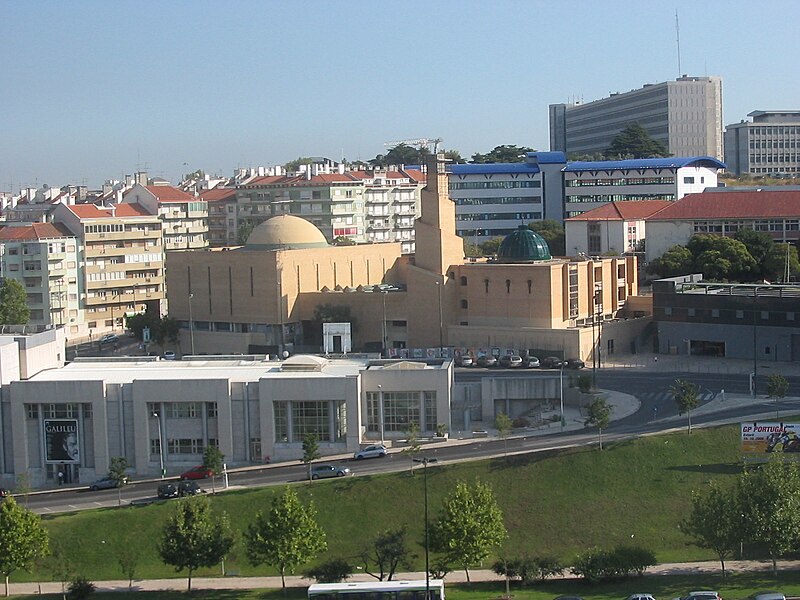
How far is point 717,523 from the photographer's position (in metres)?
38.9

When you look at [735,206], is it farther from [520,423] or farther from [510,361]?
[520,423]

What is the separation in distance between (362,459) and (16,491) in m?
12.8

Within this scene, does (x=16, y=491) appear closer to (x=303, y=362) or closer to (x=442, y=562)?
(x=303, y=362)

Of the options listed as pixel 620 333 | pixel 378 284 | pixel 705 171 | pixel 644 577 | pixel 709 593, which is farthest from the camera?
pixel 705 171

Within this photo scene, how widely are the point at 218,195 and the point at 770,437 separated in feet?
281

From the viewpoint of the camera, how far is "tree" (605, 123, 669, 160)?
469 feet

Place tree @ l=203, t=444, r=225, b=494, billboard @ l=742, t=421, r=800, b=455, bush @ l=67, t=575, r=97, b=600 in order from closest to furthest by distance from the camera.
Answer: bush @ l=67, t=575, r=97, b=600
billboard @ l=742, t=421, r=800, b=455
tree @ l=203, t=444, r=225, b=494

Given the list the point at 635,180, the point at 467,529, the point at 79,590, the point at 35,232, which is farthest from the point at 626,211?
the point at 79,590

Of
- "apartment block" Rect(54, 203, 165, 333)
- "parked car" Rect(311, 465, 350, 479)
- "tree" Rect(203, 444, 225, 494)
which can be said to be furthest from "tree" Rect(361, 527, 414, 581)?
"apartment block" Rect(54, 203, 165, 333)

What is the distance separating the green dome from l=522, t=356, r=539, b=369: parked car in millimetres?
7364

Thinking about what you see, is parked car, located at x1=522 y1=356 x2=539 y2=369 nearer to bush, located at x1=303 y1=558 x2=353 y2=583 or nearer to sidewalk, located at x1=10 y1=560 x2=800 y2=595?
sidewalk, located at x1=10 y1=560 x2=800 y2=595

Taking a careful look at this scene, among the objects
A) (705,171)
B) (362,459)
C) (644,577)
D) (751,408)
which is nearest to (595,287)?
(751,408)

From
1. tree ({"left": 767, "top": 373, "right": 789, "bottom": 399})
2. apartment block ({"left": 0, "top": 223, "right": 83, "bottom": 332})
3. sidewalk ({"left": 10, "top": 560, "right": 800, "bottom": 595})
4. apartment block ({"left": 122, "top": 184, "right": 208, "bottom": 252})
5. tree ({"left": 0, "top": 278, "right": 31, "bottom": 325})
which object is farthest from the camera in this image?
apartment block ({"left": 122, "top": 184, "right": 208, "bottom": 252})

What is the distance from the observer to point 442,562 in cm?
3922
